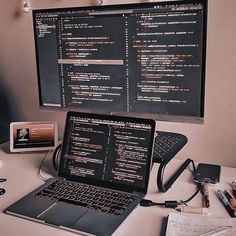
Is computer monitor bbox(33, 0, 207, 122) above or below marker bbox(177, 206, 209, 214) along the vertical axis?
above

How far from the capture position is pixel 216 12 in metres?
1.20

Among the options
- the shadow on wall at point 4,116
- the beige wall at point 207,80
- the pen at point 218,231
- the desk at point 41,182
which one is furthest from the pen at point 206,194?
the shadow on wall at point 4,116

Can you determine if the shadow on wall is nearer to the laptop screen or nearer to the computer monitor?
the computer monitor

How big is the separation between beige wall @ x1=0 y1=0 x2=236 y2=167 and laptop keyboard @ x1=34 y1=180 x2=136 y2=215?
1.43 ft

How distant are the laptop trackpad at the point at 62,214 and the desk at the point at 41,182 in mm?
23

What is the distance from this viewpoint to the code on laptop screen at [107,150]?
1086 mm

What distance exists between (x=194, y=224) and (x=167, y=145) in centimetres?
37

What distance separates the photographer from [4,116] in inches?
67.9

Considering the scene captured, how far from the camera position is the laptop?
0.96 metres

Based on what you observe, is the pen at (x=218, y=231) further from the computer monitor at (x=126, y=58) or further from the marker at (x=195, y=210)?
the computer monitor at (x=126, y=58)

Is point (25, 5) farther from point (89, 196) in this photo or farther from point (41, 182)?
point (89, 196)

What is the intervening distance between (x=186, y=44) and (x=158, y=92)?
18 cm

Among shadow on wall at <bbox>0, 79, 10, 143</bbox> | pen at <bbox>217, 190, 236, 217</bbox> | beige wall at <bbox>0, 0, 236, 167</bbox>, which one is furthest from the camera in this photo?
shadow on wall at <bbox>0, 79, 10, 143</bbox>

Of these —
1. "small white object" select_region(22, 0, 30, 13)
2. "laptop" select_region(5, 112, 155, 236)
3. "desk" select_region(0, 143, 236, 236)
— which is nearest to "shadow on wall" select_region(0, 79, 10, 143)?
"desk" select_region(0, 143, 236, 236)
